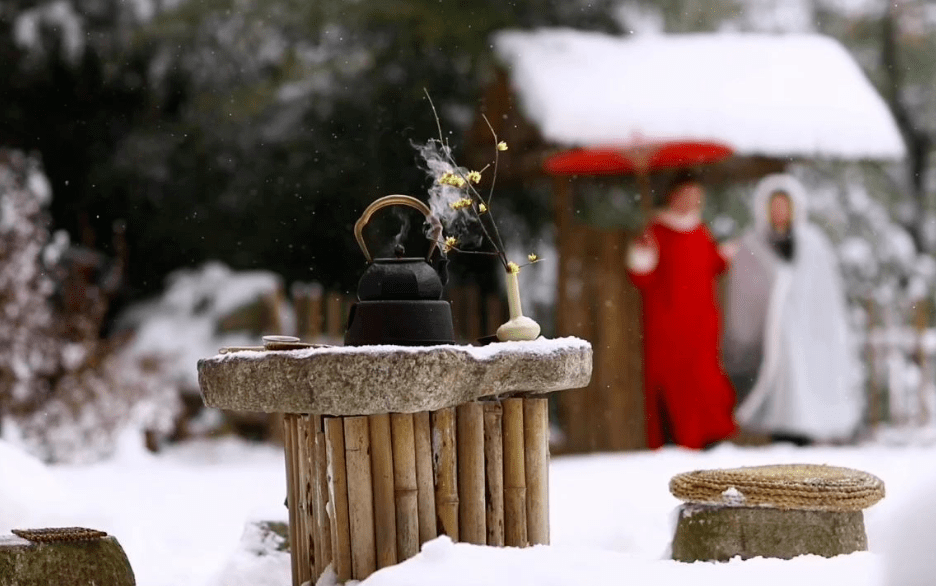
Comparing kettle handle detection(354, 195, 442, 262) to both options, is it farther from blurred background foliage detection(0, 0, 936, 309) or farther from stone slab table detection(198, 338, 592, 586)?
blurred background foliage detection(0, 0, 936, 309)

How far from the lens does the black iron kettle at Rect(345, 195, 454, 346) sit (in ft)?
14.6

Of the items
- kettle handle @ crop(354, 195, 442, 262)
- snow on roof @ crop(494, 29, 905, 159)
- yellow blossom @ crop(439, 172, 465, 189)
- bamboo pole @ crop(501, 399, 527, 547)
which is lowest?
bamboo pole @ crop(501, 399, 527, 547)

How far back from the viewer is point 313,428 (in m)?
4.40

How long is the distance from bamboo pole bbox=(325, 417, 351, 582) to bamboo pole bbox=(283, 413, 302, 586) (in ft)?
1.00

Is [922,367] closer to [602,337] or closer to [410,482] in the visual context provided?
[602,337]

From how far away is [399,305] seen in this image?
14.7ft

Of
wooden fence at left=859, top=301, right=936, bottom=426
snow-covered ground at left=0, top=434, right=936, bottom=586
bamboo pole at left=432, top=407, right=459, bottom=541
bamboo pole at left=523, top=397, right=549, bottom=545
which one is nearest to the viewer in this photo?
snow-covered ground at left=0, top=434, right=936, bottom=586

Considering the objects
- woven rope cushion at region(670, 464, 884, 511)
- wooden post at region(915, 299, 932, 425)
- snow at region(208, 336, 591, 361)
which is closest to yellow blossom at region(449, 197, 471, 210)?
snow at region(208, 336, 591, 361)

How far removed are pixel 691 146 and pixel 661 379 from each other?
5.60ft

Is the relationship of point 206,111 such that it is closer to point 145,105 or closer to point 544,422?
point 145,105

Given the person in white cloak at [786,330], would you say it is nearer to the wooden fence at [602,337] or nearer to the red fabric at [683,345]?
the red fabric at [683,345]

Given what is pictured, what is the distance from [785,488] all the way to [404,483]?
1.57 m

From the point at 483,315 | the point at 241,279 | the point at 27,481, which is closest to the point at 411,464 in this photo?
the point at 27,481

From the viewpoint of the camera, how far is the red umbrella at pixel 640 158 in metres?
9.35
